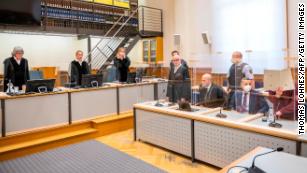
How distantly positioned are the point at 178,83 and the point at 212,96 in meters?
0.61

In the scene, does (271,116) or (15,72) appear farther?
(15,72)

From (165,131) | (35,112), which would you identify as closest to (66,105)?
(35,112)

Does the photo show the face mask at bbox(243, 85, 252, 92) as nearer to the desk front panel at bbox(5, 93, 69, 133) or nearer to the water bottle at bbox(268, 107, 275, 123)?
the water bottle at bbox(268, 107, 275, 123)

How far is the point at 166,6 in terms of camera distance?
8.56 metres

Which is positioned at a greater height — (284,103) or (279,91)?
(279,91)

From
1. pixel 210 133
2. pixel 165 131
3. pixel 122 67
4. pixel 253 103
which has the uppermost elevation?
pixel 122 67

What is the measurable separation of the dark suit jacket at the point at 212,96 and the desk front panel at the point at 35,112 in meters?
2.27

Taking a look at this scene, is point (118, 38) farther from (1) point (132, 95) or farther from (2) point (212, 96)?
(2) point (212, 96)

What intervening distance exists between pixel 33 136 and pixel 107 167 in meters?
1.51

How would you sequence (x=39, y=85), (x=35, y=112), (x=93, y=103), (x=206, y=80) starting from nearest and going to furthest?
1. (x=206, y=80)
2. (x=35, y=112)
3. (x=39, y=85)
4. (x=93, y=103)

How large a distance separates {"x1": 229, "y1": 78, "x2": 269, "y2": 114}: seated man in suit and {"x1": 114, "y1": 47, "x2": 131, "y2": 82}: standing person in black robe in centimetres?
287

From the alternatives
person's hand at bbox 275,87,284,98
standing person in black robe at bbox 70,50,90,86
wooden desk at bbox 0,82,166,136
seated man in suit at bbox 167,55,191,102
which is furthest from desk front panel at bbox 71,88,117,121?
person's hand at bbox 275,87,284,98

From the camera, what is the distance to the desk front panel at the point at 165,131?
131 inches

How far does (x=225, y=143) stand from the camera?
9.26 ft
